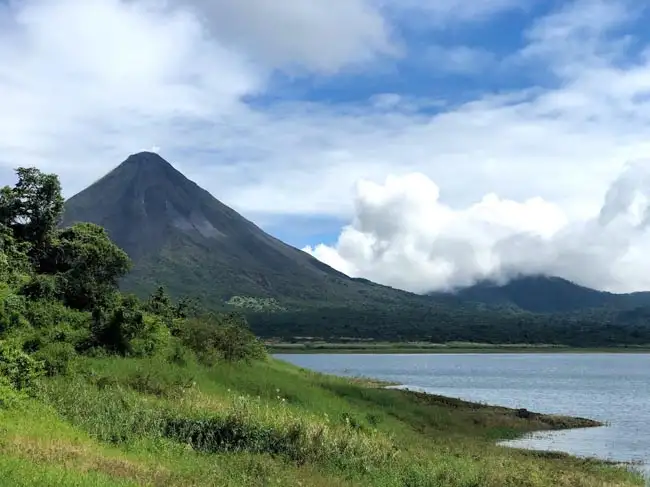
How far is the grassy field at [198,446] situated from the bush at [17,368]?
0.73 m

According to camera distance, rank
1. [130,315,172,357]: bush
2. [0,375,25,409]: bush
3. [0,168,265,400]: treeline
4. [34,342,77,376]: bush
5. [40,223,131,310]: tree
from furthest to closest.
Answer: [40,223,131,310]: tree
[130,315,172,357]: bush
[0,168,265,400]: treeline
[34,342,77,376]: bush
[0,375,25,409]: bush

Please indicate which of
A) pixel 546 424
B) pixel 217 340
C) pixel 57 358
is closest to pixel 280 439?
pixel 57 358

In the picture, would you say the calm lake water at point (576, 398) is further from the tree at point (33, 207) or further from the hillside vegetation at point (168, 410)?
the tree at point (33, 207)

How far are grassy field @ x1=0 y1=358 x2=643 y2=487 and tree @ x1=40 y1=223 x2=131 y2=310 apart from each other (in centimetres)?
915

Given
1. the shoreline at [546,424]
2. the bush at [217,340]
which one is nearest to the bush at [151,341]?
the bush at [217,340]

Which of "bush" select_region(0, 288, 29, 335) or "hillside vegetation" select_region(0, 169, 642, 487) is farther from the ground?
"bush" select_region(0, 288, 29, 335)

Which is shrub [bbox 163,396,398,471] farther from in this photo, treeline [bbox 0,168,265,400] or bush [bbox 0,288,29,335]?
bush [bbox 0,288,29,335]

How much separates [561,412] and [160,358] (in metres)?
37.7

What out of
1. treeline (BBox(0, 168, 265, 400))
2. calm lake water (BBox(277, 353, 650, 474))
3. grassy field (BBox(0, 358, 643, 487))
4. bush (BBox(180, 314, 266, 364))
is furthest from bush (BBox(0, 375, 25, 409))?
calm lake water (BBox(277, 353, 650, 474))

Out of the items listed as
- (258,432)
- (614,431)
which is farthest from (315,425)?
(614,431)

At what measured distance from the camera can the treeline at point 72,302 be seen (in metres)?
36.5

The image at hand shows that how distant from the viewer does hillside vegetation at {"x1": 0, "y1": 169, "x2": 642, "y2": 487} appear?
2003 cm

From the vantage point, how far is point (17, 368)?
26.6m

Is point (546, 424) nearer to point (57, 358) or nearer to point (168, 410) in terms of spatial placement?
point (168, 410)
